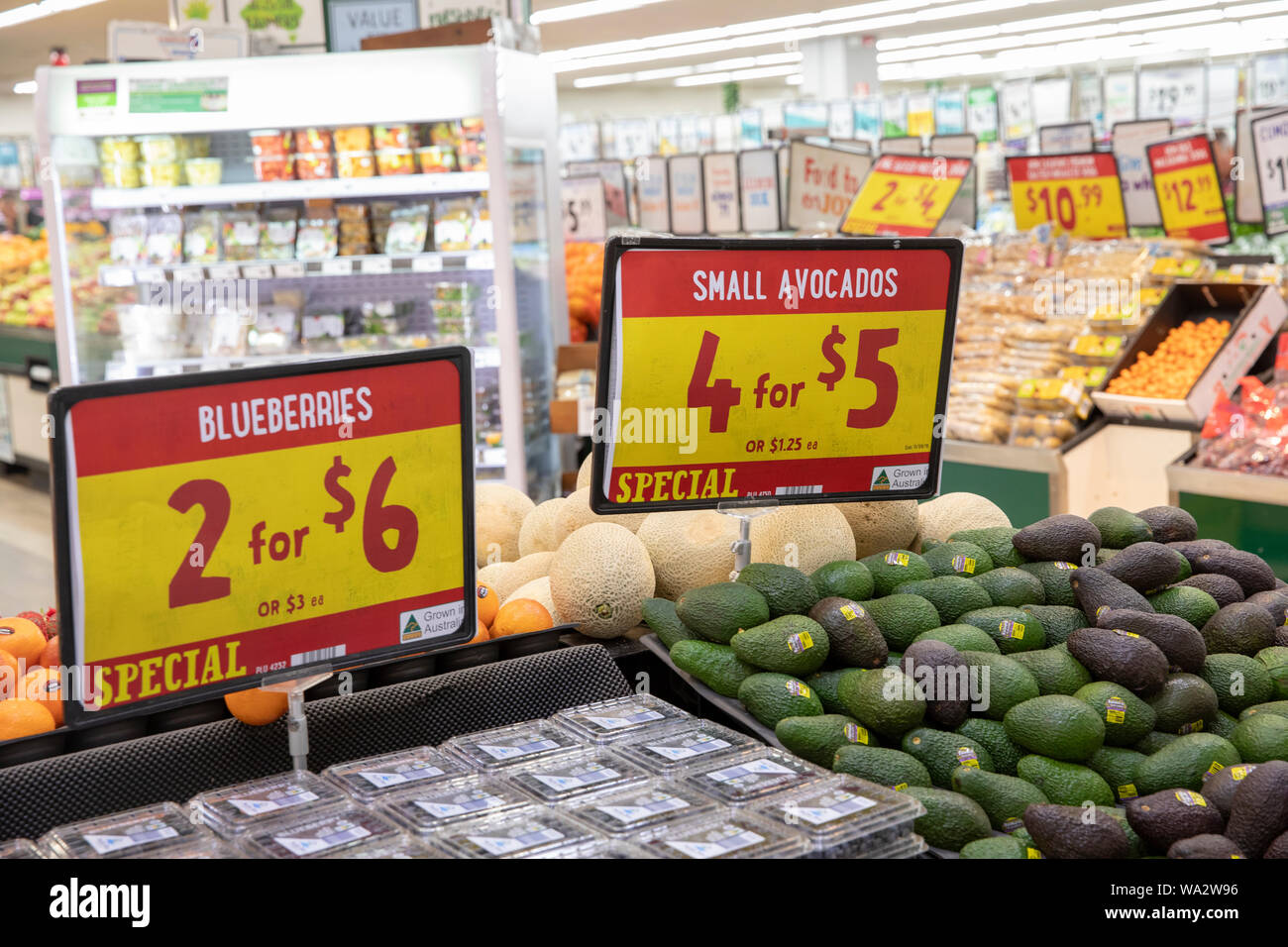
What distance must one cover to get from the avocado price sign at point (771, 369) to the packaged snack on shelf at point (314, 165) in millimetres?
3434

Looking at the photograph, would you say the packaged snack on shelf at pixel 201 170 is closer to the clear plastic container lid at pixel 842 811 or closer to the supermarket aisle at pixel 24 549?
the supermarket aisle at pixel 24 549

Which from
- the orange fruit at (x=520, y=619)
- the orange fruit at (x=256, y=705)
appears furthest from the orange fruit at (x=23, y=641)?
the orange fruit at (x=520, y=619)

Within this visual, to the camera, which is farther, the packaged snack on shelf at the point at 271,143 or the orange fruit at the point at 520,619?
the packaged snack on shelf at the point at 271,143

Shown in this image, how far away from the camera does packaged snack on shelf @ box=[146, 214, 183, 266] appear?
4891 millimetres

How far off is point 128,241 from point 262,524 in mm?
4153

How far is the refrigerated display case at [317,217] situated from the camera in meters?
4.48

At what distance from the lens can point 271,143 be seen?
4719mm

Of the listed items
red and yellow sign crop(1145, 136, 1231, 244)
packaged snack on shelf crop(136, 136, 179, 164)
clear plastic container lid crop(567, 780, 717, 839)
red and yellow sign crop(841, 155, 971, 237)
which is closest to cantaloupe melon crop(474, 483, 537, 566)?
clear plastic container lid crop(567, 780, 717, 839)

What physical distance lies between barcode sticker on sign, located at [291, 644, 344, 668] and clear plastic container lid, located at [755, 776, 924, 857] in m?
0.51

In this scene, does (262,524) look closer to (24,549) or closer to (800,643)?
(800,643)

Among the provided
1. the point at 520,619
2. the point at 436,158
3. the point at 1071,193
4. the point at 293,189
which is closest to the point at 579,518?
the point at 520,619

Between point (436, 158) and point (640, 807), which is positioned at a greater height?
point (436, 158)
